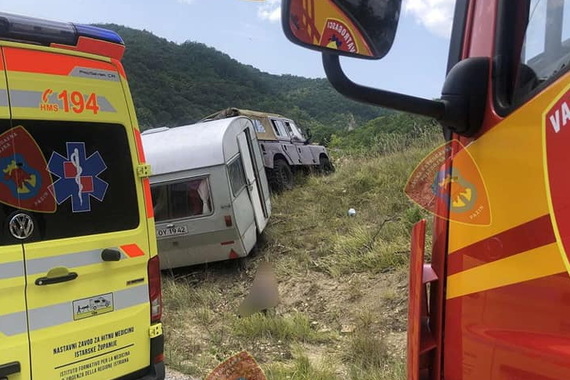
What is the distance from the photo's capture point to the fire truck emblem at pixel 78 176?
10.8 feet

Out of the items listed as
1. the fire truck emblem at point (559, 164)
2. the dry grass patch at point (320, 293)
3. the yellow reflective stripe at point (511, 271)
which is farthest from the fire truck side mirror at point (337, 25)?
the dry grass patch at point (320, 293)

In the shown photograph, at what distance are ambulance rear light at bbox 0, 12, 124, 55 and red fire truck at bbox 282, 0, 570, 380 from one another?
225 cm

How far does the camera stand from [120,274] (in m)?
3.57

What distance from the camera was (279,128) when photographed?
15125mm

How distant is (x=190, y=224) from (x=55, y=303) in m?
5.84

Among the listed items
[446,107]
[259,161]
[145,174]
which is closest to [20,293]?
[145,174]

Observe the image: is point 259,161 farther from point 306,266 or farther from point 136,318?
point 136,318

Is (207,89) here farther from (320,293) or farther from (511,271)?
(511,271)

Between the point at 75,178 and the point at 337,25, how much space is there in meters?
2.41

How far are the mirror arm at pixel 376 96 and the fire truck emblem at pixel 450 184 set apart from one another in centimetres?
17

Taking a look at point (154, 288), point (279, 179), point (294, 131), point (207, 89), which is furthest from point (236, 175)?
point (207, 89)

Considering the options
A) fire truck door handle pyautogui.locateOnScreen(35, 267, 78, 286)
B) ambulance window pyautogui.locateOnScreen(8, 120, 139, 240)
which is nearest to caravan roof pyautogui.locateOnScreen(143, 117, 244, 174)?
ambulance window pyautogui.locateOnScreen(8, 120, 139, 240)

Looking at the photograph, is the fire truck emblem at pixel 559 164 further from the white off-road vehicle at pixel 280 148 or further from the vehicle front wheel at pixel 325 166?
the vehicle front wheel at pixel 325 166

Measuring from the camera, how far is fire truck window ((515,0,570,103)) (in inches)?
56.6
